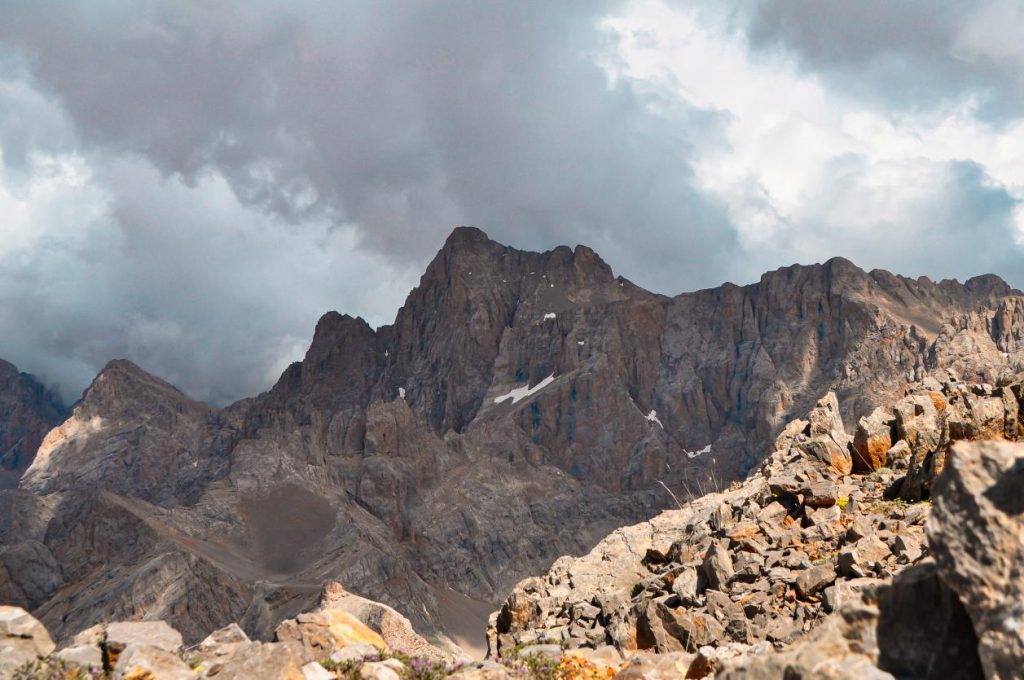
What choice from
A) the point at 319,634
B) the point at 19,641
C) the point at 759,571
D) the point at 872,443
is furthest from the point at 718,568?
the point at 19,641

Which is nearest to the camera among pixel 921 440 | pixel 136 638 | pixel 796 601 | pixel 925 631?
pixel 925 631

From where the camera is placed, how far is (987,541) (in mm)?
6004

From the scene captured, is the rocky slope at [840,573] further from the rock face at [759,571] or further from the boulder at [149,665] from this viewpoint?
the boulder at [149,665]

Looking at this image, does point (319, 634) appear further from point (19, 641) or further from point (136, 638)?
point (19, 641)

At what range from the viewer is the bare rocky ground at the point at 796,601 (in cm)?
612

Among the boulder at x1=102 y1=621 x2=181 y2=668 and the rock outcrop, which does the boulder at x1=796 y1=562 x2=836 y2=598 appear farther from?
the boulder at x1=102 y1=621 x2=181 y2=668

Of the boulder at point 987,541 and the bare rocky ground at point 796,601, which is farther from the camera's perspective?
the bare rocky ground at point 796,601

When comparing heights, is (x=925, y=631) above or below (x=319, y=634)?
below

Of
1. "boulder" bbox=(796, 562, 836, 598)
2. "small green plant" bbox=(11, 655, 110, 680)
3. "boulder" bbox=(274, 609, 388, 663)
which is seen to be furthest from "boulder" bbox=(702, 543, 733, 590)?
"small green plant" bbox=(11, 655, 110, 680)

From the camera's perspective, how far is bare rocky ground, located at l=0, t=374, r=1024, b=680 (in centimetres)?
612

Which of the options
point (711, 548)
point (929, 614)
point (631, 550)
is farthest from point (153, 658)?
point (631, 550)

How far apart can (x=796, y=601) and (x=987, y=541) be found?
32.2 ft

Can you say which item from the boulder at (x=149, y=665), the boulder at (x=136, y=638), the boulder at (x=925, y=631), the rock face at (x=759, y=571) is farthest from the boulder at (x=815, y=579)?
the boulder at (x=136, y=638)

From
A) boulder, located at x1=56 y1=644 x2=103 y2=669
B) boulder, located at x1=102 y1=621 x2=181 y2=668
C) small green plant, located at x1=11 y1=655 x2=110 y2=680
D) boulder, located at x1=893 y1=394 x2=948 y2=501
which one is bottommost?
small green plant, located at x1=11 y1=655 x2=110 y2=680
